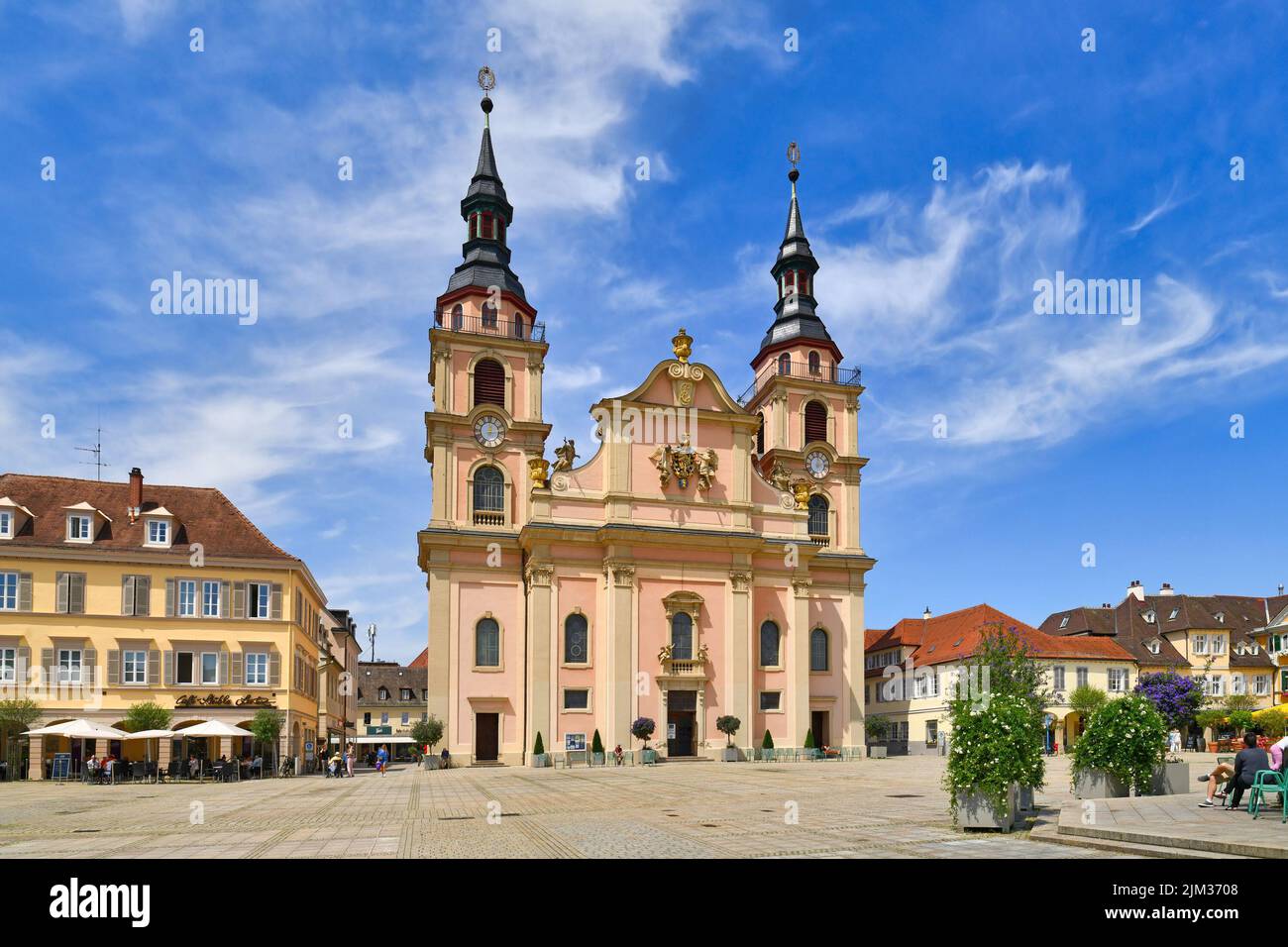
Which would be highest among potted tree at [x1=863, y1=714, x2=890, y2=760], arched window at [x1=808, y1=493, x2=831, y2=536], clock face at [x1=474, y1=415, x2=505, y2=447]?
clock face at [x1=474, y1=415, x2=505, y2=447]

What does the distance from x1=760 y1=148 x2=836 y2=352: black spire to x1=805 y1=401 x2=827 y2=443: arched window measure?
4.02 m

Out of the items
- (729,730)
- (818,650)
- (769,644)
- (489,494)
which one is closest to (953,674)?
(818,650)

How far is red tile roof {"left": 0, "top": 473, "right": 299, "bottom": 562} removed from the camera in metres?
43.8

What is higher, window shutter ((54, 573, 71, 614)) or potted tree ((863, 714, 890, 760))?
window shutter ((54, 573, 71, 614))

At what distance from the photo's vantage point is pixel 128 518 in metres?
45.4

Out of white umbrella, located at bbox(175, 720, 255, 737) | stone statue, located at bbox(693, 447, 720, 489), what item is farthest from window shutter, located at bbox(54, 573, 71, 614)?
stone statue, located at bbox(693, 447, 720, 489)

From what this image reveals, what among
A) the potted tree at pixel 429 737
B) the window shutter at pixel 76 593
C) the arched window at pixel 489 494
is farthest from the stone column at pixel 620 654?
the window shutter at pixel 76 593

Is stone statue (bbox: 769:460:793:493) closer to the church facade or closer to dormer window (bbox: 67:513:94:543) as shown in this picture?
the church facade

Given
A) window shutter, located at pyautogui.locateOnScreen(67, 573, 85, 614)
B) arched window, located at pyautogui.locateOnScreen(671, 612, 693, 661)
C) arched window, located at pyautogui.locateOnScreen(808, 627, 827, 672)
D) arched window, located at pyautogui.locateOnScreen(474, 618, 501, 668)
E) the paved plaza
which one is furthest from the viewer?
arched window, located at pyautogui.locateOnScreen(808, 627, 827, 672)

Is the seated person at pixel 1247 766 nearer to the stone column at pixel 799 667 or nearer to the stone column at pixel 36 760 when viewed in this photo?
the stone column at pixel 799 667

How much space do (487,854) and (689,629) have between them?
3818 cm

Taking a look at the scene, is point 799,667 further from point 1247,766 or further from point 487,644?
point 1247,766

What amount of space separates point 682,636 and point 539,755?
9.31 meters
